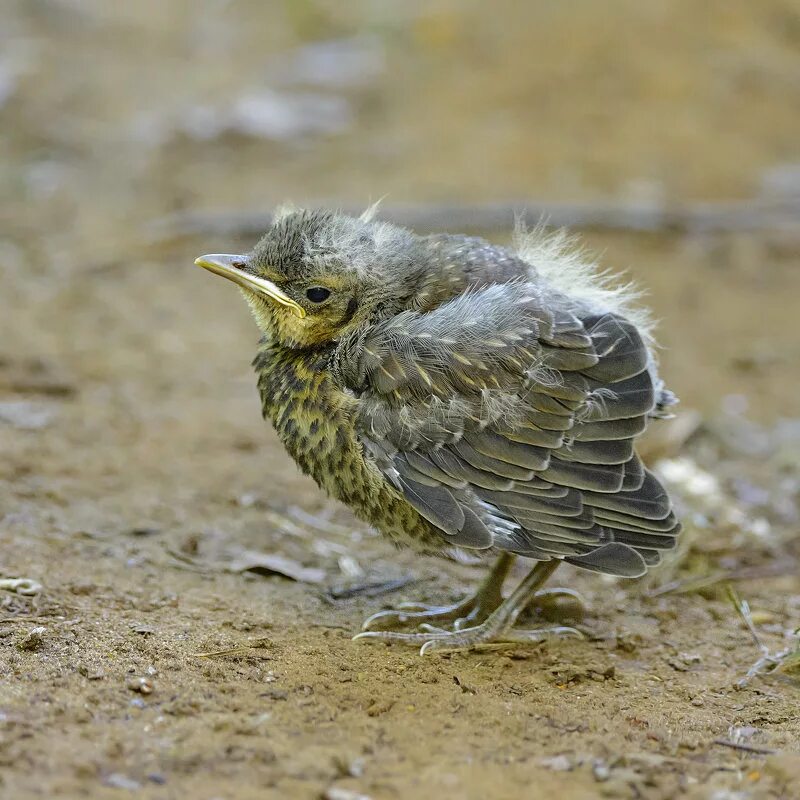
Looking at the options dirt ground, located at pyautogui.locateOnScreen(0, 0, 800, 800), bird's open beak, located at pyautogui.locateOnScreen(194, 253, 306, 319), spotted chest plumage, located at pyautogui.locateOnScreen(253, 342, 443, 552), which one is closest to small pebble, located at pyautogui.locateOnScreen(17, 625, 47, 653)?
dirt ground, located at pyautogui.locateOnScreen(0, 0, 800, 800)

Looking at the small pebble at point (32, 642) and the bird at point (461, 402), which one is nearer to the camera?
the small pebble at point (32, 642)

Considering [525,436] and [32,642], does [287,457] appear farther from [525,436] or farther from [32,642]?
[32,642]

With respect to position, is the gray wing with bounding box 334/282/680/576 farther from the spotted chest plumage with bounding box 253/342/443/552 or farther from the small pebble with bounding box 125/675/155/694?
the small pebble with bounding box 125/675/155/694

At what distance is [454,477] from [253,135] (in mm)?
5947

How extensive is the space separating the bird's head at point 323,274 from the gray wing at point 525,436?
0.83ft

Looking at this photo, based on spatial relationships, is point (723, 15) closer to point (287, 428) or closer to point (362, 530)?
point (362, 530)

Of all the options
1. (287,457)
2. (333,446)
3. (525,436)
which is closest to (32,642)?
(333,446)

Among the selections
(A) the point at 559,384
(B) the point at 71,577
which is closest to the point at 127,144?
(B) the point at 71,577

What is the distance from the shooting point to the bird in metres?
3.23

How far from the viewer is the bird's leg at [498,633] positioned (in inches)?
134

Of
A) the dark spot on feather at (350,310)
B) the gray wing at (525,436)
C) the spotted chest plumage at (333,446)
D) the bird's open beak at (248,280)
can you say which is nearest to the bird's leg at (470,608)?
the spotted chest plumage at (333,446)

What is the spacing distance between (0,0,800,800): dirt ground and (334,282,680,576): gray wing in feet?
1.45

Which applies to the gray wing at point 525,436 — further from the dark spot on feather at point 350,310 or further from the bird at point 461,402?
the dark spot on feather at point 350,310

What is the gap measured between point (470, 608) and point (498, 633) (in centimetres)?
31
